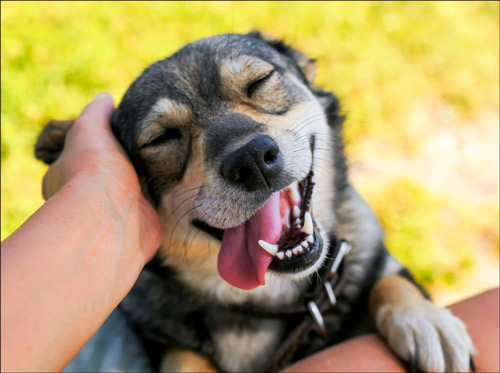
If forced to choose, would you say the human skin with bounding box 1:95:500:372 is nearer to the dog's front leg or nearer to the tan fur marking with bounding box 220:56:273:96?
the dog's front leg

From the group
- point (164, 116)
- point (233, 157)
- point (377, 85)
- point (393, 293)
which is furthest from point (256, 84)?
point (377, 85)

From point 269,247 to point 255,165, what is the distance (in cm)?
32

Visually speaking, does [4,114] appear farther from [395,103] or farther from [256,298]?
[395,103]

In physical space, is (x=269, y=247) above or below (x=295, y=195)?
below

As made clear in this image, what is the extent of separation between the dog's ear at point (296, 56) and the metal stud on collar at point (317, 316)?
1.24 meters

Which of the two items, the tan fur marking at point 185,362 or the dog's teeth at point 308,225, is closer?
the dog's teeth at point 308,225

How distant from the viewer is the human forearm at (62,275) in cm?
118

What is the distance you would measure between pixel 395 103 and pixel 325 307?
2896mm

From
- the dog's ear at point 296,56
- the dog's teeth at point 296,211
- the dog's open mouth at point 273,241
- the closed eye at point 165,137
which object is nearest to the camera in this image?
the dog's open mouth at point 273,241

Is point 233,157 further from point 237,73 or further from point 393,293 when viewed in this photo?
point 393,293

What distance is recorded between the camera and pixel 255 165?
1736 millimetres

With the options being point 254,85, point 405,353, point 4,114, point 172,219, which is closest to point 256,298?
point 172,219

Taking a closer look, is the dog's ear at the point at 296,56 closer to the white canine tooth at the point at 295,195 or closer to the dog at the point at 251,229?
the dog at the point at 251,229

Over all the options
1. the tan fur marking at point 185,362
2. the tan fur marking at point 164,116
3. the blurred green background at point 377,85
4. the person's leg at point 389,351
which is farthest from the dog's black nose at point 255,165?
the blurred green background at point 377,85
